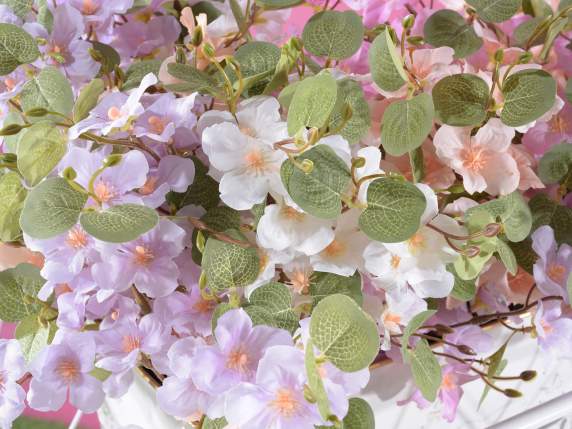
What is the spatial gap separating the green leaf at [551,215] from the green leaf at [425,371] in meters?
0.08

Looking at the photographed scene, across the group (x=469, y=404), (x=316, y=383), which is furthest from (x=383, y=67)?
(x=469, y=404)

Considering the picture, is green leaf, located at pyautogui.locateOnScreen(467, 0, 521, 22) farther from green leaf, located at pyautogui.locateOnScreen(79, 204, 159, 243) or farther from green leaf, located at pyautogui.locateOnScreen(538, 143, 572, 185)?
green leaf, located at pyautogui.locateOnScreen(79, 204, 159, 243)

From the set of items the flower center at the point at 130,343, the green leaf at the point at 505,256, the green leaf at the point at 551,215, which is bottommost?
the flower center at the point at 130,343

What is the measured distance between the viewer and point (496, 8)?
296 millimetres

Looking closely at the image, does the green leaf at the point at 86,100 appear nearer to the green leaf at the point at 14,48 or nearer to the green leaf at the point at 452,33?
the green leaf at the point at 14,48

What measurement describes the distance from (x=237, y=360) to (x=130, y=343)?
0.05 meters

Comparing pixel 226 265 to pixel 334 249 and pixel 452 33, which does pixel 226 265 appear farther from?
pixel 452 33

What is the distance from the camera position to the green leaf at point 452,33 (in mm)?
307

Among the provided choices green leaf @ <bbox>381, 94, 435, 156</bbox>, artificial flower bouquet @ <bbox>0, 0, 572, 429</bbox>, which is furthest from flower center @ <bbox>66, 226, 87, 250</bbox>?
green leaf @ <bbox>381, 94, 435, 156</bbox>

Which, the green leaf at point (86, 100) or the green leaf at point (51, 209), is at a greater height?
the green leaf at point (86, 100)

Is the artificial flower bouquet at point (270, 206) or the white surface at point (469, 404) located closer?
the artificial flower bouquet at point (270, 206)

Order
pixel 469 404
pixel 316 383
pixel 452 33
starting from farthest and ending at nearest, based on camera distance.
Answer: pixel 469 404
pixel 452 33
pixel 316 383

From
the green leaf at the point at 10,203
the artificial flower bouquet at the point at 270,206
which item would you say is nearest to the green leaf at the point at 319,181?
the artificial flower bouquet at the point at 270,206

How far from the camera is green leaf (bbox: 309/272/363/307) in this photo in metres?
0.27
